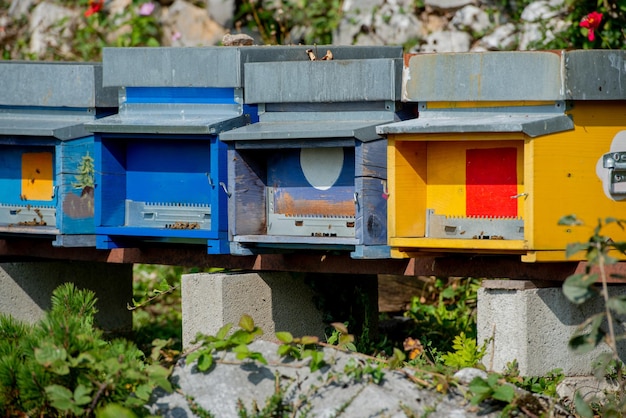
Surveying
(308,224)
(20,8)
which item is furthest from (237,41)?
(20,8)

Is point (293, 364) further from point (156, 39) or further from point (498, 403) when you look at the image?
point (156, 39)

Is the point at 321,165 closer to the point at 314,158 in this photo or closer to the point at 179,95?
the point at 314,158

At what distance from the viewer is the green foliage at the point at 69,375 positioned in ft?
16.3

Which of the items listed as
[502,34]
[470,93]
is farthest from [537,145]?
[502,34]

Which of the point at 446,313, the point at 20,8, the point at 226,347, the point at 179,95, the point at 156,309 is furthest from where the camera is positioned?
the point at 20,8

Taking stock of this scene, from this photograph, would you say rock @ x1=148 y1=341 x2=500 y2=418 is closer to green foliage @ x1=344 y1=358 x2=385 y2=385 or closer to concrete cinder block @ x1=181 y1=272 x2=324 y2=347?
green foliage @ x1=344 y1=358 x2=385 y2=385

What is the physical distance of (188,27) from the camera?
38.9ft

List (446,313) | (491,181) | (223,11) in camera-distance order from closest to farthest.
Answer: (491,181) → (446,313) → (223,11)

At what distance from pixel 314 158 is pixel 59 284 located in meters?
2.78

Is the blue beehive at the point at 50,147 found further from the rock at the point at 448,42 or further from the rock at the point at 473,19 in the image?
the rock at the point at 473,19

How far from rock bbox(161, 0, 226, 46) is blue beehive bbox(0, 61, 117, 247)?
4.44 meters

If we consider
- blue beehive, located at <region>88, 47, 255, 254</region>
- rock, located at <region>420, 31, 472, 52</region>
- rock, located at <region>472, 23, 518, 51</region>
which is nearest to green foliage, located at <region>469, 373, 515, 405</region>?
blue beehive, located at <region>88, 47, 255, 254</region>

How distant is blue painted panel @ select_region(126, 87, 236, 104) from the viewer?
21.5ft

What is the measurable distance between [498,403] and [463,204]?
4.14 feet
